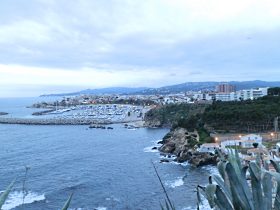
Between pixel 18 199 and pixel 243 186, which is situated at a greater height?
pixel 243 186

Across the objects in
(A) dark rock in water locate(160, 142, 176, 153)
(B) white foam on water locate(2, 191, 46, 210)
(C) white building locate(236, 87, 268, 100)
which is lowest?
(A) dark rock in water locate(160, 142, 176, 153)

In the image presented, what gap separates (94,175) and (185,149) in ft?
32.5

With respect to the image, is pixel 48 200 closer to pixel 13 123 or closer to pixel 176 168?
pixel 176 168

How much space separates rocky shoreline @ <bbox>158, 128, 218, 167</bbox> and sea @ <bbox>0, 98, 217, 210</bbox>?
3.64ft

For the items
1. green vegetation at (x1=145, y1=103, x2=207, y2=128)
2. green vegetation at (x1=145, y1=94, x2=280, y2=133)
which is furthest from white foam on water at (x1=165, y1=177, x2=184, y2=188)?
green vegetation at (x1=145, y1=103, x2=207, y2=128)

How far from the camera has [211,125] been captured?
47.2 meters

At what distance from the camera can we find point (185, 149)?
Result: 1548 inches

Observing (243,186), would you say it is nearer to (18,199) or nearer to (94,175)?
(18,199)

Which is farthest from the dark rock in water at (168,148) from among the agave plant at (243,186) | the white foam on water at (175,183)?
the agave plant at (243,186)

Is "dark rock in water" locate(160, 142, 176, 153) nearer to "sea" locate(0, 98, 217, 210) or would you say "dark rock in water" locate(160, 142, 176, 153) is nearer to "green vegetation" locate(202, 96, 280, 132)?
"sea" locate(0, 98, 217, 210)

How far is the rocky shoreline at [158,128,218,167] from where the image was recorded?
115ft

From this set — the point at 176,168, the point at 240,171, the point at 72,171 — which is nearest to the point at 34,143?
the point at 72,171

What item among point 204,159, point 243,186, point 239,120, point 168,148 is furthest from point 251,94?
point 243,186

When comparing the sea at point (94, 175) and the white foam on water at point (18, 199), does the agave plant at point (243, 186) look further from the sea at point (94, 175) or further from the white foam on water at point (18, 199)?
the white foam on water at point (18, 199)
